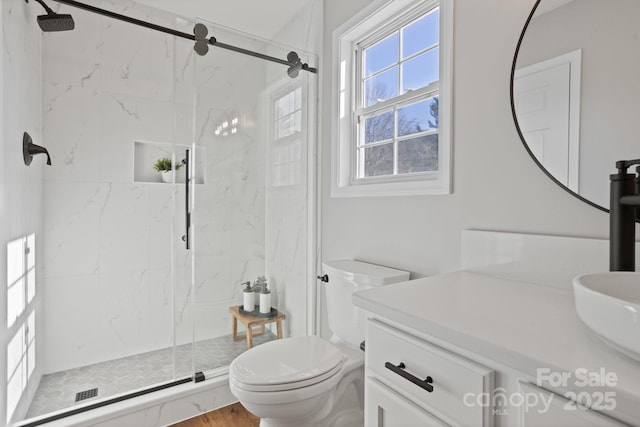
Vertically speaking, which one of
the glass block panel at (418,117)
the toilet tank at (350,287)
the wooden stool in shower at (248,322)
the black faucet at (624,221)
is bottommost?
the wooden stool in shower at (248,322)

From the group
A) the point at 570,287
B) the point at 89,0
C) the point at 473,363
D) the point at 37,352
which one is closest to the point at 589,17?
the point at 570,287

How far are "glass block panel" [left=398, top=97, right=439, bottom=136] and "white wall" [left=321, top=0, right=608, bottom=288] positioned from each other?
0.22m

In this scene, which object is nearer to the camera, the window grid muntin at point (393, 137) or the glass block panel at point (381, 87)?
the window grid muntin at point (393, 137)

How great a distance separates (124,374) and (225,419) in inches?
35.9

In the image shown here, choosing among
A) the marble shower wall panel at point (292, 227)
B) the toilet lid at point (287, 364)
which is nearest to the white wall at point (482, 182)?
the toilet lid at point (287, 364)

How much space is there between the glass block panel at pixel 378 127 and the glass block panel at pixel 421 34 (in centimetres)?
32

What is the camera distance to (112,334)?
2480 mm

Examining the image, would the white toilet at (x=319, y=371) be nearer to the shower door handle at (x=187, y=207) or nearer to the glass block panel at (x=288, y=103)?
the shower door handle at (x=187, y=207)

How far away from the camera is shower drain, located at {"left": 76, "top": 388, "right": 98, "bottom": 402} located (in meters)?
1.90

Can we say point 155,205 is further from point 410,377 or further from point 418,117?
point 410,377

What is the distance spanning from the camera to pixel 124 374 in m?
2.24

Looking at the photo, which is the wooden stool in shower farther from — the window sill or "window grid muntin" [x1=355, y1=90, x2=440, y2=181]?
"window grid muntin" [x1=355, y1=90, x2=440, y2=181]

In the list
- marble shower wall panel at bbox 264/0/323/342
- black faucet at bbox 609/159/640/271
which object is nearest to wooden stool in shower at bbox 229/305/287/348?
marble shower wall panel at bbox 264/0/323/342

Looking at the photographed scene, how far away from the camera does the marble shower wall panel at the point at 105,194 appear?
229 centimetres
